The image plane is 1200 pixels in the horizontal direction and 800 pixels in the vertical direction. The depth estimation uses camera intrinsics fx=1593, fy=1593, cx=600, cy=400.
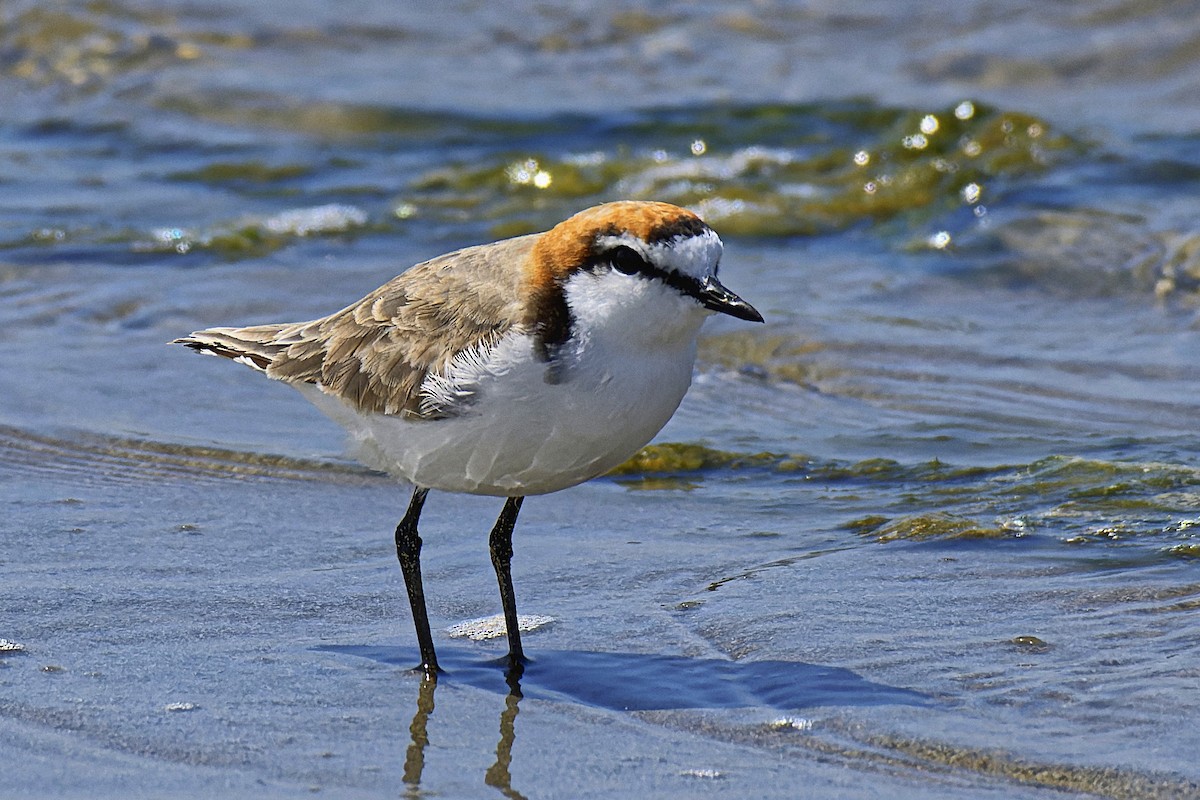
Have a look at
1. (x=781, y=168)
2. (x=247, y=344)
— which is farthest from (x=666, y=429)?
(x=781, y=168)

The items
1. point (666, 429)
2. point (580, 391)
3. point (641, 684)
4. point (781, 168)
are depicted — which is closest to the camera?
point (580, 391)

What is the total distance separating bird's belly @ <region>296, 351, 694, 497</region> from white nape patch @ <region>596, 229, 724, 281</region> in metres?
0.32

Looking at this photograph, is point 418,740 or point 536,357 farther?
point 536,357

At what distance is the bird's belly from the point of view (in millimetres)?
4934

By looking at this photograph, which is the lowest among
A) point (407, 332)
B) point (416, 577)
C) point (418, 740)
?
point (418, 740)

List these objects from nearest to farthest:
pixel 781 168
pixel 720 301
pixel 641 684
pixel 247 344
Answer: pixel 720 301, pixel 641 684, pixel 247 344, pixel 781 168

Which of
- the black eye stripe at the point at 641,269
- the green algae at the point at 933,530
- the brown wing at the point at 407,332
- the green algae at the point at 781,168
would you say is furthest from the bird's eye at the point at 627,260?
the green algae at the point at 781,168

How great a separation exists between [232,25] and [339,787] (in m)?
14.2

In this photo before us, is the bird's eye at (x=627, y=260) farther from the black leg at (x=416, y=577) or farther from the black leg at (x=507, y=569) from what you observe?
the black leg at (x=416, y=577)

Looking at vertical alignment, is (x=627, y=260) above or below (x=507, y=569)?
above

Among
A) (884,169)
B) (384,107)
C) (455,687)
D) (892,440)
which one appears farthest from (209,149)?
(455,687)

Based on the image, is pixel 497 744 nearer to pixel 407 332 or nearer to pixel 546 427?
pixel 546 427

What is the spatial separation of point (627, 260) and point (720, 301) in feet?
1.06

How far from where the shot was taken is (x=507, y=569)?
5.66m
